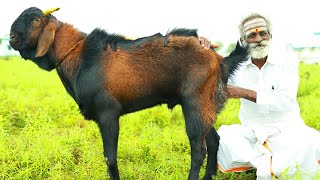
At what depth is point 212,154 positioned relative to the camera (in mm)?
4855

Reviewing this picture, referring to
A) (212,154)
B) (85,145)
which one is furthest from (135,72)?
(85,145)

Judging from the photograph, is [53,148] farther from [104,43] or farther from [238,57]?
[238,57]

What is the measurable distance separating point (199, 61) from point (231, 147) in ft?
3.91

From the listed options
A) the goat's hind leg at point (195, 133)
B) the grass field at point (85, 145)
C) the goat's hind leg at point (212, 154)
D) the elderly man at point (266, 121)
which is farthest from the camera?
the grass field at point (85, 145)

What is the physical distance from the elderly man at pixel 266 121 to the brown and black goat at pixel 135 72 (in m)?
0.23

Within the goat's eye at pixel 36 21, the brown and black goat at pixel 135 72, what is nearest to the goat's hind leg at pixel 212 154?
the brown and black goat at pixel 135 72

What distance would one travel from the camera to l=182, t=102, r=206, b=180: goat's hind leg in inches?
163

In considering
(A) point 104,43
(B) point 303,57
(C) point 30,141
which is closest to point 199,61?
(A) point 104,43

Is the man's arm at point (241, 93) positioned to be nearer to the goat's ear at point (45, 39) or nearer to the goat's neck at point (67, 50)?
the goat's neck at point (67, 50)

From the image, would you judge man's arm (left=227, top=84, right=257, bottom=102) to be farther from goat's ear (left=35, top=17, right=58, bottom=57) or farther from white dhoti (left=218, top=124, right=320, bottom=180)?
goat's ear (left=35, top=17, right=58, bottom=57)

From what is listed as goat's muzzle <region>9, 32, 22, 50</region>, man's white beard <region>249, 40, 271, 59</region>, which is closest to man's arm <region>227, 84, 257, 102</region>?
man's white beard <region>249, 40, 271, 59</region>

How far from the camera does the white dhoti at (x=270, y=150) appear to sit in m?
4.47

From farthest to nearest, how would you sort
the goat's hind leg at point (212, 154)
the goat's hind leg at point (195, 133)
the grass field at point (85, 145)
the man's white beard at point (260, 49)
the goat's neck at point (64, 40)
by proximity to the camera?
the grass field at point (85, 145), the goat's hind leg at point (212, 154), the man's white beard at point (260, 49), the goat's neck at point (64, 40), the goat's hind leg at point (195, 133)

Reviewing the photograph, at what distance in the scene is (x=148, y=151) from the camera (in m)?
5.74
